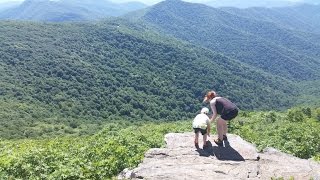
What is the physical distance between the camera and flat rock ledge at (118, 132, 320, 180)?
16797 millimetres

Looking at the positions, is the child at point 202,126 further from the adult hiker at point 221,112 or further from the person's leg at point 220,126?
the person's leg at point 220,126

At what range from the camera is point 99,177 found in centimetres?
1652

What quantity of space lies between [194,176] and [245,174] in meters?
2.28

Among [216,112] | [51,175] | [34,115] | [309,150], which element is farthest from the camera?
[34,115]

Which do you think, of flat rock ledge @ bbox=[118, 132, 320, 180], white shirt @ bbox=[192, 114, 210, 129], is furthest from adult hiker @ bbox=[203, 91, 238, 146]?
flat rock ledge @ bbox=[118, 132, 320, 180]

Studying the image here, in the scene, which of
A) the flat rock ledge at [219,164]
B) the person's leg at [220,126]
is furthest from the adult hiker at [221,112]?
the flat rock ledge at [219,164]

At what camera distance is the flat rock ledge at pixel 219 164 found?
16.8 meters

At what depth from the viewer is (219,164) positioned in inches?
715

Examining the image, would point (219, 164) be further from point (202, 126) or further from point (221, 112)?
point (221, 112)

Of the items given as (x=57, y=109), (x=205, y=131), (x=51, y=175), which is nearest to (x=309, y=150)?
(x=205, y=131)

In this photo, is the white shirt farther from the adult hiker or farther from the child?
the adult hiker

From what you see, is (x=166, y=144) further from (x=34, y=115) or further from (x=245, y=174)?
(x=34, y=115)

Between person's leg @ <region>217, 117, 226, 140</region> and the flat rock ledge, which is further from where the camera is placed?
person's leg @ <region>217, 117, 226, 140</region>

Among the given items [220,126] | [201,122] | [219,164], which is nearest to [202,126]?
[201,122]
